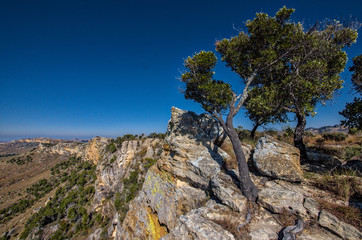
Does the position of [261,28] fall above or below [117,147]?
above

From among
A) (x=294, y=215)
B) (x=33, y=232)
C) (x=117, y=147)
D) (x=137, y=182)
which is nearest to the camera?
(x=294, y=215)

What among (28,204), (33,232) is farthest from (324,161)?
(28,204)

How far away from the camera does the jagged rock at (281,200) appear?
659 cm

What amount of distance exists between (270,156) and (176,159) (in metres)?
7.46

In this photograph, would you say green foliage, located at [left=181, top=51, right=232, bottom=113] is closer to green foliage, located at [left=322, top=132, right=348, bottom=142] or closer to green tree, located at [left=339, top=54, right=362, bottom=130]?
green tree, located at [left=339, top=54, right=362, bottom=130]

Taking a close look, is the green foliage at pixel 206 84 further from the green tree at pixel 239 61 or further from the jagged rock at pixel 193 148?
the jagged rock at pixel 193 148

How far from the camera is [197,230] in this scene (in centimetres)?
657

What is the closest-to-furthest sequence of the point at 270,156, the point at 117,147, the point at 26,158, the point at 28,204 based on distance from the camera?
the point at 270,156 → the point at 117,147 → the point at 28,204 → the point at 26,158

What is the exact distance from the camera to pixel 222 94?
10.6m

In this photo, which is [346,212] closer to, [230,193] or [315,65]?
[230,193]

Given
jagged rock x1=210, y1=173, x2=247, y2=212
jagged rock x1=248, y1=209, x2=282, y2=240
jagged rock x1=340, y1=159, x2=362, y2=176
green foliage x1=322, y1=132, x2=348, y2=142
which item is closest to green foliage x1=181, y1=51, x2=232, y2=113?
jagged rock x1=210, y1=173, x2=247, y2=212

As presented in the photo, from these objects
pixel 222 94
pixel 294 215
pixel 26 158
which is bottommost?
pixel 26 158

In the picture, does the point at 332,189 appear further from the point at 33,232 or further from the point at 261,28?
the point at 33,232

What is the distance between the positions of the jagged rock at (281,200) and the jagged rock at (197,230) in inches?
109
